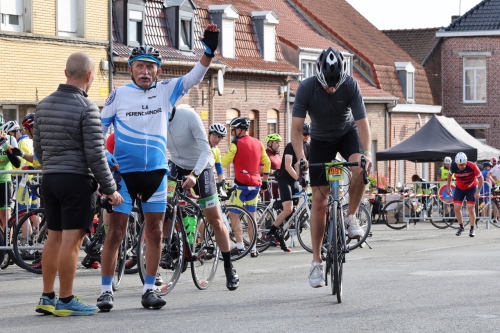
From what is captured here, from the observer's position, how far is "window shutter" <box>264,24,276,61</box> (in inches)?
1518

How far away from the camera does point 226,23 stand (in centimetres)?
3656

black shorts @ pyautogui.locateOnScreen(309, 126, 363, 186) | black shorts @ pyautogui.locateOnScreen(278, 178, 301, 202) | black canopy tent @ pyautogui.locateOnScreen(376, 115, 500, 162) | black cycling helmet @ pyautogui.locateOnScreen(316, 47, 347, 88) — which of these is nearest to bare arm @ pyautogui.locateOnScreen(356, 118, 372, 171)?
black shorts @ pyautogui.locateOnScreen(309, 126, 363, 186)

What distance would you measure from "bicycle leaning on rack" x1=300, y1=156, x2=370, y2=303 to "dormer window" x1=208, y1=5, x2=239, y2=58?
2613 cm

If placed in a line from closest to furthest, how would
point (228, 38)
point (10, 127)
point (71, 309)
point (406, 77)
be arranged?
point (71, 309) < point (10, 127) < point (228, 38) < point (406, 77)

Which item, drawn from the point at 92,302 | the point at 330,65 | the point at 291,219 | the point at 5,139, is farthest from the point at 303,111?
the point at 291,219

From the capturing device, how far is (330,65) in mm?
9680

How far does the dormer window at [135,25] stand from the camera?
31469 mm

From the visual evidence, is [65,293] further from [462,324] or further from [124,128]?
[462,324]

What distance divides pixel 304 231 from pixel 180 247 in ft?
22.8

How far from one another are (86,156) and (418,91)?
145ft

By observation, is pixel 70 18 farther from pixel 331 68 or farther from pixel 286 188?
pixel 331 68

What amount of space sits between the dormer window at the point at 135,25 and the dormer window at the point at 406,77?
20305 mm

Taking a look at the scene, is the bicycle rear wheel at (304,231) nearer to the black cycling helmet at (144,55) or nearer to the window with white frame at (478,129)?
the black cycling helmet at (144,55)

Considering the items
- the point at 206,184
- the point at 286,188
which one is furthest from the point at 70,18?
the point at 206,184
